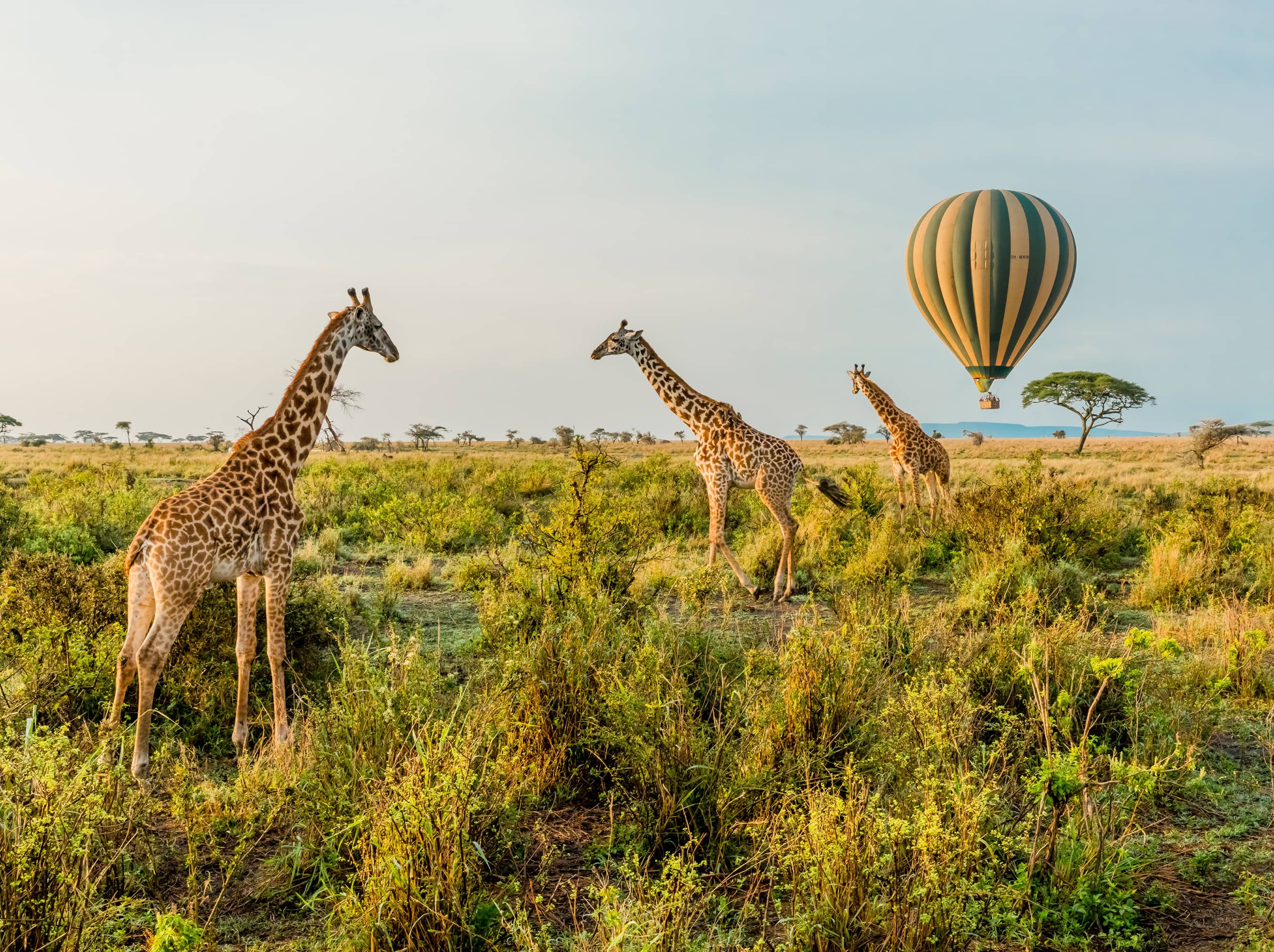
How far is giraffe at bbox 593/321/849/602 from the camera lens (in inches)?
380

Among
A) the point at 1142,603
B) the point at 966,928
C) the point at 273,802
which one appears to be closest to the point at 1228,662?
the point at 1142,603

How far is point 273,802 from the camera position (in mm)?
3922

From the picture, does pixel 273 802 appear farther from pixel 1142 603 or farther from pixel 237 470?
pixel 1142 603

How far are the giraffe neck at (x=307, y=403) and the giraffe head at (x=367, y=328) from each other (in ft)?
0.13

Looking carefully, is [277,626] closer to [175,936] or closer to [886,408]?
[175,936]

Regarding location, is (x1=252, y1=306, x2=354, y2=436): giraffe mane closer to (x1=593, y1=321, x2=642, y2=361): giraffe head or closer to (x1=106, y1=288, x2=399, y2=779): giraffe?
(x1=106, y1=288, x2=399, y2=779): giraffe

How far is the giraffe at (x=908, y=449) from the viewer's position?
537 inches

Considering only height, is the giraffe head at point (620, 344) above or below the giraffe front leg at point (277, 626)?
above

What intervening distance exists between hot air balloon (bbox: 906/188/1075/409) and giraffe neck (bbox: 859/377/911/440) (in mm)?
11861

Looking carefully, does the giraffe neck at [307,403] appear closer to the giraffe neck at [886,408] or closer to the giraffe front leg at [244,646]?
the giraffe front leg at [244,646]

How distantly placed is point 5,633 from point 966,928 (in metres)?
6.19

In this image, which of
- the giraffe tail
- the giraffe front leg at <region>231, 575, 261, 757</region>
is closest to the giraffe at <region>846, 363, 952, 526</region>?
the giraffe tail

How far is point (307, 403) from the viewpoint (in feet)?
19.1

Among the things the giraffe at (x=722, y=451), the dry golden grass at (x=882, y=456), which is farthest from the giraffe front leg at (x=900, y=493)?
the dry golden grass at (x=882, y=456)
